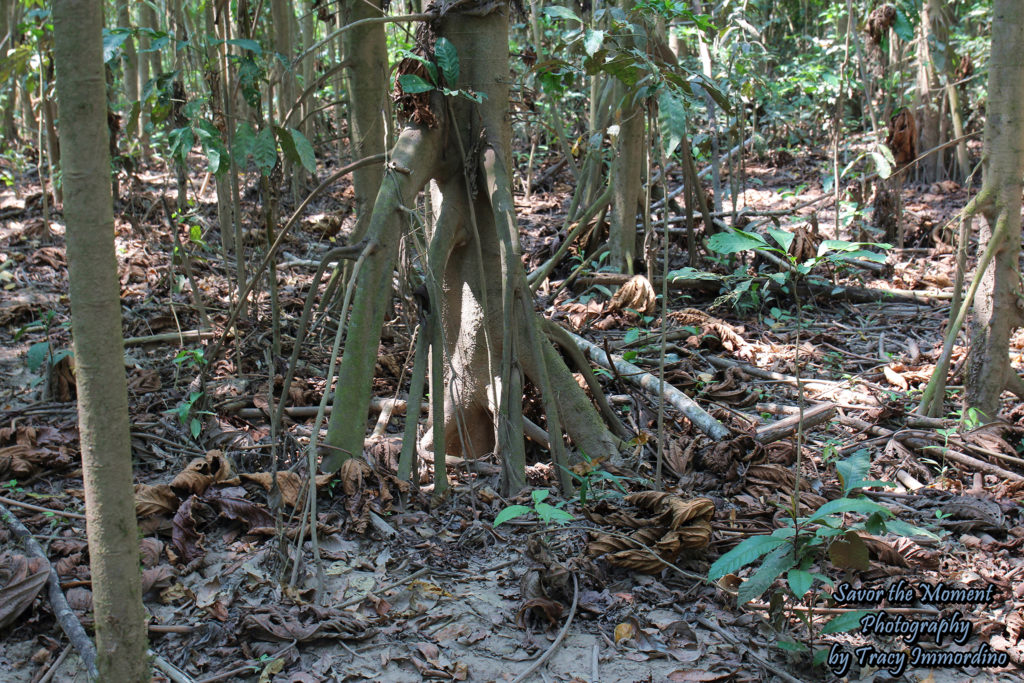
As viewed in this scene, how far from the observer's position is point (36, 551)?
296 cm

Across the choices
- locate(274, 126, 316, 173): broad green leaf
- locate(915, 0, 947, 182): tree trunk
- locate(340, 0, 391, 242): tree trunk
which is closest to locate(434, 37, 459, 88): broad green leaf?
locate(274, 126, 316, 173): broad green leaf

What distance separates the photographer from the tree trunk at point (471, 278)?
11.7 ft

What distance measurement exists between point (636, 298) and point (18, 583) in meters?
4.85

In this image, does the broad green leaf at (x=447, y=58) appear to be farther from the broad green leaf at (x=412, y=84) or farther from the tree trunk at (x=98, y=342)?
the tree trunk at (x=98, y=342)

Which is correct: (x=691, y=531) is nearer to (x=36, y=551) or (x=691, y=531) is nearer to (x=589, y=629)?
(x=589, y=629)

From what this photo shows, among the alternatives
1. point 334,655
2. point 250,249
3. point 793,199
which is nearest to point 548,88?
point 334,655

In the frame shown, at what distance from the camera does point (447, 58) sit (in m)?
3.66

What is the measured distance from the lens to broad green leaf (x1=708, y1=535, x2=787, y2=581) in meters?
2.64

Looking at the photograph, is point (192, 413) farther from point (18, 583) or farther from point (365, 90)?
point (365, 90)

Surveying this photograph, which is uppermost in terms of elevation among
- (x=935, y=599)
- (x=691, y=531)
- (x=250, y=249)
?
(x=250, y=249)

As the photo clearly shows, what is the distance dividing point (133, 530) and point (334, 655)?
3.34 feet

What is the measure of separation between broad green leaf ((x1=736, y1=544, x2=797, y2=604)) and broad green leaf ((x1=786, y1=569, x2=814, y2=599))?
0.07m

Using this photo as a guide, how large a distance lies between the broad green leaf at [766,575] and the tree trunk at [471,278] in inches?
46.2

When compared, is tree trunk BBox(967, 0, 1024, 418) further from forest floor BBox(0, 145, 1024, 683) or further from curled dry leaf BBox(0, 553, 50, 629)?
curled dry leaf BBox(0, 553, 50, 629)
